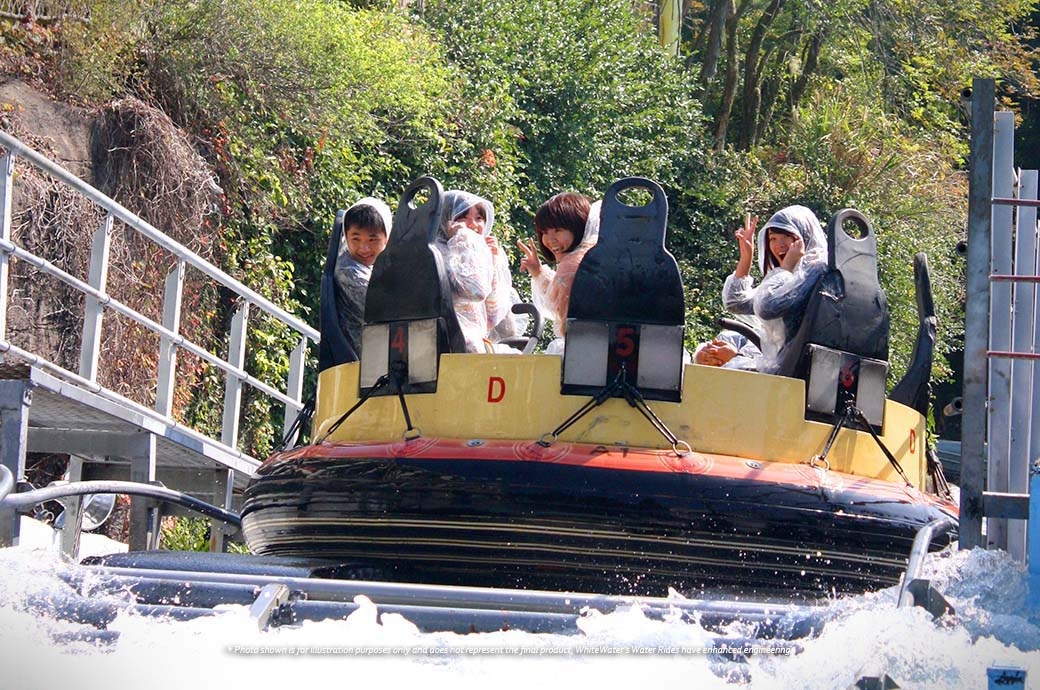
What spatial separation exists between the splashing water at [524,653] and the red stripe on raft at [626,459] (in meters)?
1.85

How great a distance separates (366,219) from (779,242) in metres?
1.74

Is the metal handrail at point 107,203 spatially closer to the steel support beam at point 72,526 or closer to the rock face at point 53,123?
the steel support beam at point 72,526

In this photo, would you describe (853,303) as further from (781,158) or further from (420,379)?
(781,158)

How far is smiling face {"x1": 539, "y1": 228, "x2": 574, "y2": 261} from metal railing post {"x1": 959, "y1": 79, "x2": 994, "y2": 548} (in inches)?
102

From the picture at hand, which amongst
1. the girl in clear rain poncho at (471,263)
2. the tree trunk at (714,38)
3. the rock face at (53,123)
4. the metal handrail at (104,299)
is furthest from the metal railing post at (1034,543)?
the tree trunk at (714,38)

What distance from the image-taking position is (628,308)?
5.34 metres

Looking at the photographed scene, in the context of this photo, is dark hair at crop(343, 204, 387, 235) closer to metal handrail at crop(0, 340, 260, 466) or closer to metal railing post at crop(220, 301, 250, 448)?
metal handrail at crop(0, 340, 260, 466)

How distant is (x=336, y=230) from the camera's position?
6.98m

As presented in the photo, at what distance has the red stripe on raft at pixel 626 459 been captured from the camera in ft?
16.9

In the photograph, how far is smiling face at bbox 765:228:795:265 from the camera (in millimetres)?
6441

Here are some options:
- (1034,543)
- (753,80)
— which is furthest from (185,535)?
(753,80)

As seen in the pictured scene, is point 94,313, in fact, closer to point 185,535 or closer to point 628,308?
point 628,308

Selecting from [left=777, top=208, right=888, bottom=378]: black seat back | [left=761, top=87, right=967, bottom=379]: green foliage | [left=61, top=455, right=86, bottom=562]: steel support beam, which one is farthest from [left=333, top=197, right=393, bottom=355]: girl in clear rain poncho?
[left=761, top=87, right=967, bottom=379]: green foliage

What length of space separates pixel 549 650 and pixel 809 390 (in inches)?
105
